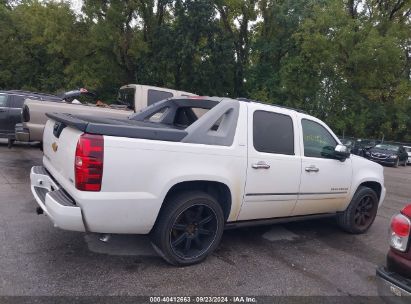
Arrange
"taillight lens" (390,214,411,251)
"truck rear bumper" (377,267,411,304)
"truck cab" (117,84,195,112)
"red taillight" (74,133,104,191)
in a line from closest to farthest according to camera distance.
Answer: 1. "truck rear bumper" (377,267,411,304)
2. "taillight lens" (390,214,411,251)
3. "red taillight" (74,133,104,191)
4. "truck cab" (117,84,195,112)

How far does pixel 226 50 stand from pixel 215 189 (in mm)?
19025

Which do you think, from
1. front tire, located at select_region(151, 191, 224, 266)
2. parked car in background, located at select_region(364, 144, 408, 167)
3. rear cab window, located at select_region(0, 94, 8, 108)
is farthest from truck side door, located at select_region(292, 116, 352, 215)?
parked car in background, located at select_region(364, 144, 408, 167)

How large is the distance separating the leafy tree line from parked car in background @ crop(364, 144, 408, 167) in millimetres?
2268

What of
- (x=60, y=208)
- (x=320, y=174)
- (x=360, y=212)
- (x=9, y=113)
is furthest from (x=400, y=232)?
(x=9, y=113)

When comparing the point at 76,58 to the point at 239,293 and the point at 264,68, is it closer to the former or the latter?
the point at 264,68

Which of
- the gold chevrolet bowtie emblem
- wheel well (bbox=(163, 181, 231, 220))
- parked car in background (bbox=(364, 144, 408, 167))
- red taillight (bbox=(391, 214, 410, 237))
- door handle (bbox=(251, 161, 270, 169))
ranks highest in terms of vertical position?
the gold chevrolet bowtie emblem

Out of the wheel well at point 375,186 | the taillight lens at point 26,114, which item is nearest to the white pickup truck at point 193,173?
the wheel well at point 375,186

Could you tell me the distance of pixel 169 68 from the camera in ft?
69.3

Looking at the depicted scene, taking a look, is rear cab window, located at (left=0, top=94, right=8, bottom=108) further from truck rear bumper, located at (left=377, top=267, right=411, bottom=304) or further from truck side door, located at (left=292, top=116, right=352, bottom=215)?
truck rear bumper, located at (left=377, top=267, right=411, bottom=304)

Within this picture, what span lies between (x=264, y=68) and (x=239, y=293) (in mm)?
23770

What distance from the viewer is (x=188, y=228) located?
157 inches

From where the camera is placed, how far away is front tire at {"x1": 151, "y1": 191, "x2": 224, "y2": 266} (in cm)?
377

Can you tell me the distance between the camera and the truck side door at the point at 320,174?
15.9ft

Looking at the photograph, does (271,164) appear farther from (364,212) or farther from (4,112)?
(4,112)
